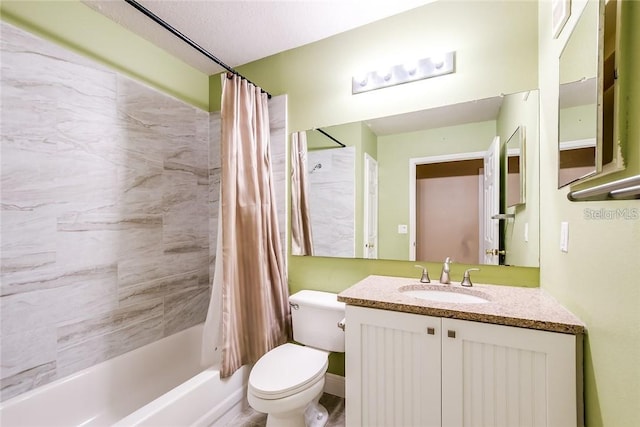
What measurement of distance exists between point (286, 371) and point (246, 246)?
0.80m

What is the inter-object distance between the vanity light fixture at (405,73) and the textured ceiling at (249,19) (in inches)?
14.2

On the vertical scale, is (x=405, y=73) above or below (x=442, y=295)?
above

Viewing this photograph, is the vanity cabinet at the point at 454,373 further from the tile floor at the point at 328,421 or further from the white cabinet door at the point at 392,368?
the tile floor at the point at 328,421

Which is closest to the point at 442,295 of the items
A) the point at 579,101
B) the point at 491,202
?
the point at 491,202

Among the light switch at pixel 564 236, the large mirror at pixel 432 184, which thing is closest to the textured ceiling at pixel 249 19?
the large mirror at pixel 432 184

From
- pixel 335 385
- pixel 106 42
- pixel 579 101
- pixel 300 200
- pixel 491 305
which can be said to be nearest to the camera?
pixel 579 101

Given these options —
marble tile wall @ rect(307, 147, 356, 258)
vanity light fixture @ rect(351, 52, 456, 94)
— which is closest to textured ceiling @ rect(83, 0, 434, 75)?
vanity light fixture @ rect(351, 52, 456, 94)

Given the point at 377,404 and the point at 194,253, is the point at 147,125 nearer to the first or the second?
the point at 194,253

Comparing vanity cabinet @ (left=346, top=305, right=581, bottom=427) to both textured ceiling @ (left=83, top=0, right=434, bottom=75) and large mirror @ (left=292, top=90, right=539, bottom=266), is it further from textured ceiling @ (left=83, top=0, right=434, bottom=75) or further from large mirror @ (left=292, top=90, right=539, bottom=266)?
textured ceiling @ (left=83, top=0, right=434, bottom=75)

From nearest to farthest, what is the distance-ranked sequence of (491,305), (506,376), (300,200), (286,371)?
(506,376) → (491,305) → (286,371) → (300,200)

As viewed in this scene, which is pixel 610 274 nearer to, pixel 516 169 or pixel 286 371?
pixel 516 169

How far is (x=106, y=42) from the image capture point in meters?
1.81

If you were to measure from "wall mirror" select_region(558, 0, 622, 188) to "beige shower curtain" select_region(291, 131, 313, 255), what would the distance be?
1451mm

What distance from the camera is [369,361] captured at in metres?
1.30
